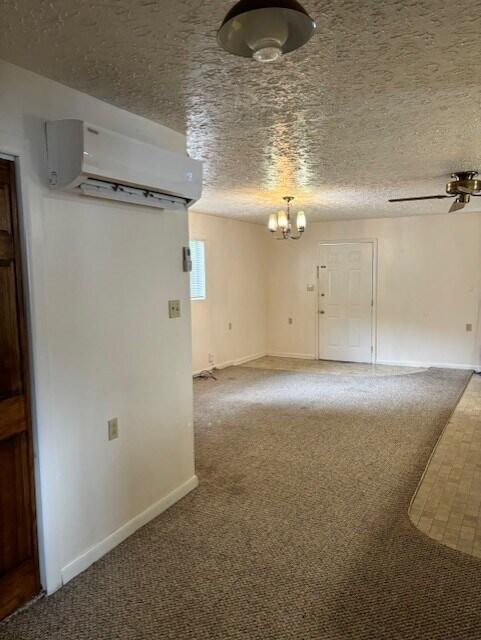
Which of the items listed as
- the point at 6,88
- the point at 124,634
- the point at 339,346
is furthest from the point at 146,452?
the point at 339,346

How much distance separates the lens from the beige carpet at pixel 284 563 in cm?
188

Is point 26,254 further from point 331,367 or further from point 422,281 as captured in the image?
point 422,281

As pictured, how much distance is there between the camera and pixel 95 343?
2301 millimetres

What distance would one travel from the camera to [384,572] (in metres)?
2.20

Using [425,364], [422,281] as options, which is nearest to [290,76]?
[422,281]

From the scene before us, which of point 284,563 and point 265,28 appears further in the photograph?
point 284,563

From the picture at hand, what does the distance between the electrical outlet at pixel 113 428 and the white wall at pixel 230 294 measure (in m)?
3.80

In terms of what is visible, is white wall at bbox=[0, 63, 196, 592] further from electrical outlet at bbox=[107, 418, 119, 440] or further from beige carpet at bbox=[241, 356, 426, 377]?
beige carpet at bbox=[241, 356, 426, 377]

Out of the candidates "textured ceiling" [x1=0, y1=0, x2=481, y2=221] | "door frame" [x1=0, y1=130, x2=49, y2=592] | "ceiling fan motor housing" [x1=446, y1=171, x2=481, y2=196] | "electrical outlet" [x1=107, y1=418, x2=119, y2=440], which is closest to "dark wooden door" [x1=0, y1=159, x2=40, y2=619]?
"door frame" [x1=0, y1=130, x2=49, y2=592]

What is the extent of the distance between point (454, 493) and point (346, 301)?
4657mm

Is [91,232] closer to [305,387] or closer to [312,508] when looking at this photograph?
[312,508]

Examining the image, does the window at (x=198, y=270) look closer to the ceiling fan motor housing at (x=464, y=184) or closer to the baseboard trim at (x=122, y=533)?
the ceiling fan motor housing at (x=464, y=184)

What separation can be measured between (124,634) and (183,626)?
0.23m

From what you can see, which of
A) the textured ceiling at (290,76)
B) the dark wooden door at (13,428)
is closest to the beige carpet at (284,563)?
the dark wooden door at (13,428)
